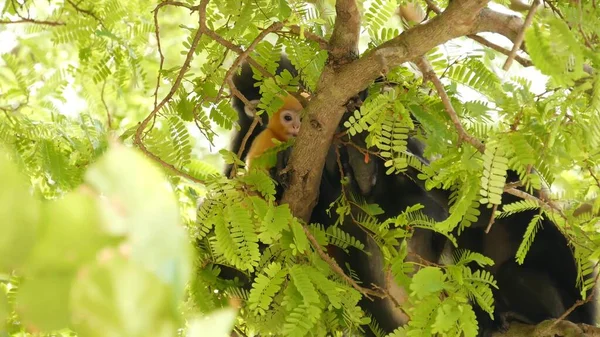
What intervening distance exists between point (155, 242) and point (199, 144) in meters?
4.03

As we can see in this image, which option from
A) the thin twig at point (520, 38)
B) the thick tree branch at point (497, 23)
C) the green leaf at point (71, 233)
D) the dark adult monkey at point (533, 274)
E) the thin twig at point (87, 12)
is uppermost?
the thin twig at point (87, 12)

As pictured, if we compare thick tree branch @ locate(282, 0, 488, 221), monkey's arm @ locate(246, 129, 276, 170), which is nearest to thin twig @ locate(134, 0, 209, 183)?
thick tree branch @ locate(282, 0, 488, 221)

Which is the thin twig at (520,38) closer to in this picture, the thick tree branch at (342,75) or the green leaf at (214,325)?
the thick tree branch at (342,75)

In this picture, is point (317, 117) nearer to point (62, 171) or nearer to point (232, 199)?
point (232, 199)

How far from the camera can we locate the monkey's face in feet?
10.5

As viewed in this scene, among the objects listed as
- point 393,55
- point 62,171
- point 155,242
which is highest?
point 393,55

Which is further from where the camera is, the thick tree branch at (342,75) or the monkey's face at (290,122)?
the monkey's face at (290,122)

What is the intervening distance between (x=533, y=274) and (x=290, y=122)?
1301 millimetres

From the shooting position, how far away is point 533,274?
3.14 metres

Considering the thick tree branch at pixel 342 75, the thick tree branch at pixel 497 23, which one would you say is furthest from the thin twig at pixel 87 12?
the thick tree branch at pixel 497 23

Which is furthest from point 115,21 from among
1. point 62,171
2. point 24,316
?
point 24,316

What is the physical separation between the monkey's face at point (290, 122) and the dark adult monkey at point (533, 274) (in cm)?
91

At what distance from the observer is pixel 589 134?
185 centimetres

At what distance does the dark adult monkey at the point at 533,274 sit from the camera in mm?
3035
